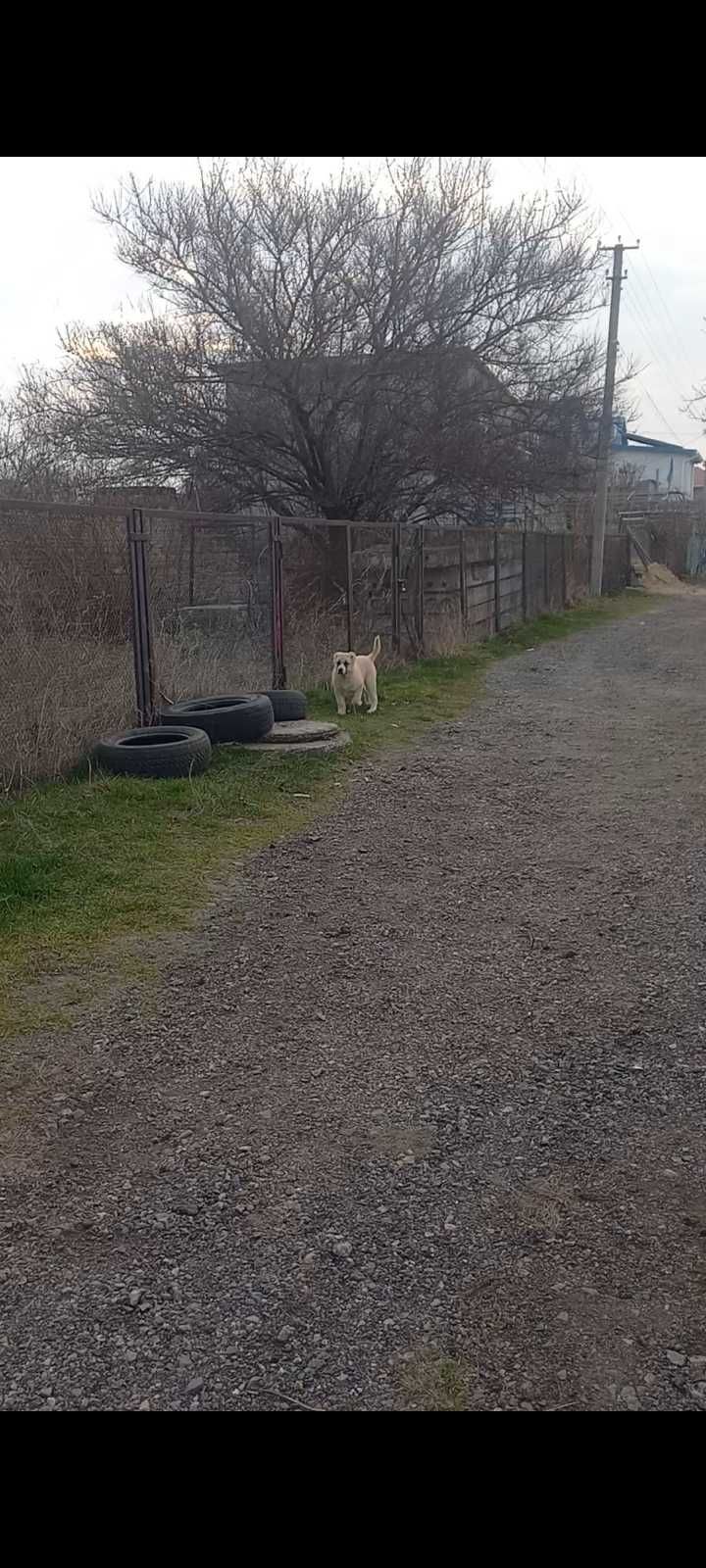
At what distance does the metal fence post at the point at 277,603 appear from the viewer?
33.0 feet

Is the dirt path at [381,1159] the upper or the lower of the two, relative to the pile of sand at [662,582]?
lower

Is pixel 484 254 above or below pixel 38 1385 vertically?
above

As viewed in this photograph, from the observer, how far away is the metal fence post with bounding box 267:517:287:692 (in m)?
10.1

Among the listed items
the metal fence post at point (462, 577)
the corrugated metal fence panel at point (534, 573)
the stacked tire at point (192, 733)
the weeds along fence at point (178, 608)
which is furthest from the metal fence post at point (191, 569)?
the corrugated metal fence panel at point (534, 573)

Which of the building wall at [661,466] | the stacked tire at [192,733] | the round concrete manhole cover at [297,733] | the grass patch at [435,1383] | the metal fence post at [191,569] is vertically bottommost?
the grass patch at [435,1383]

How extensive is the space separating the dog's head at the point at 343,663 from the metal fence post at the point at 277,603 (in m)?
0.82

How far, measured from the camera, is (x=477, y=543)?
16.6 metres

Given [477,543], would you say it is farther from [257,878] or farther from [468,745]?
Result: [257,878]

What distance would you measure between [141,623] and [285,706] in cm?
160

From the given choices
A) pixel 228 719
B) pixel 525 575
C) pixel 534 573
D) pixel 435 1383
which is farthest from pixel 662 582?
pixel 435 1383

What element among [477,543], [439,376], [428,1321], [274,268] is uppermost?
[274,268]

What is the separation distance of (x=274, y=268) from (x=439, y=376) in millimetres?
2658

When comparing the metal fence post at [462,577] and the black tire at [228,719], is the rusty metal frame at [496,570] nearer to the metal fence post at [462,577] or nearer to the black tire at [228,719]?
the metal fence post at [462,577]
